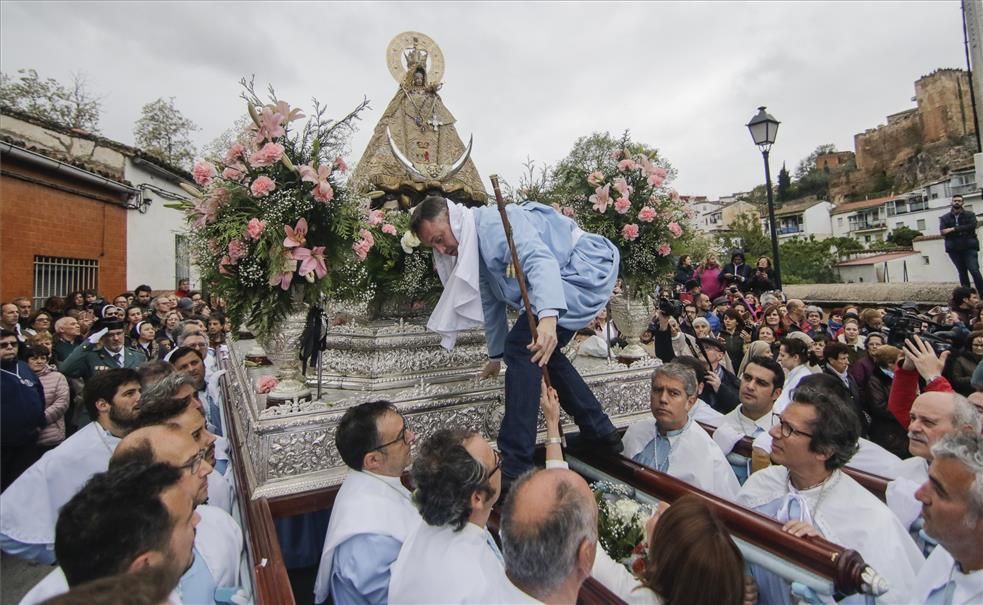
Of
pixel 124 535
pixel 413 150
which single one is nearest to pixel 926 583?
pixel 124 535

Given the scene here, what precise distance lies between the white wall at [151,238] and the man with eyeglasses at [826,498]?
1438cm

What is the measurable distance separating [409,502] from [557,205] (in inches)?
133

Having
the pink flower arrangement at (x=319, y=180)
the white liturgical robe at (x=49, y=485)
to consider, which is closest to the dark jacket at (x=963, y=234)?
the pink flower arrangement at (x=319, y=180)

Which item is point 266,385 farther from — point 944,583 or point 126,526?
point 944,583

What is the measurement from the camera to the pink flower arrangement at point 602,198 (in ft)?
16.6

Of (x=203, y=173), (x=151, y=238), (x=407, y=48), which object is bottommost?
(x=203, y=173)

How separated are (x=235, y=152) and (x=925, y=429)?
425 centimetres

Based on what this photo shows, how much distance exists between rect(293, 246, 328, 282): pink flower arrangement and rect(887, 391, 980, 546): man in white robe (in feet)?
11.2

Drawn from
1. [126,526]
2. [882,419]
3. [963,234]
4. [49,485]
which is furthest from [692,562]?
[963,234]

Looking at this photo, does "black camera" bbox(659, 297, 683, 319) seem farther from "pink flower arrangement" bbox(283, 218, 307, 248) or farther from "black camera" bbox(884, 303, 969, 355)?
"pink flower arrangement" bbox(283, 218, 307, 248)

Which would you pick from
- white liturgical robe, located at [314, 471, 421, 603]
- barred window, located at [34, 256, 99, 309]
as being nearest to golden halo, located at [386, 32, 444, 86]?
white liturgical robe, located at [314, 471, 421, 603]

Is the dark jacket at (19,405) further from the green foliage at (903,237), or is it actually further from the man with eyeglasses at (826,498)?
the green foliage at (903,237)

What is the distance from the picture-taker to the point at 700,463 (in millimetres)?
3295

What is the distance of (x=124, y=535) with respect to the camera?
1529mm
